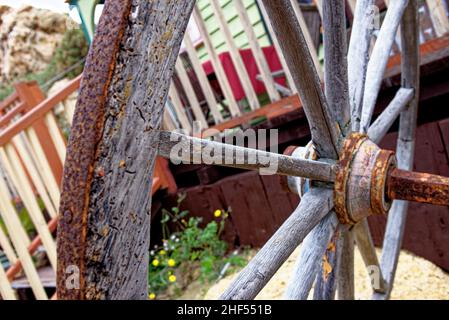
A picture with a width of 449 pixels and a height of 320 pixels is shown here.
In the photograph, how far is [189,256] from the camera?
10.6 ft

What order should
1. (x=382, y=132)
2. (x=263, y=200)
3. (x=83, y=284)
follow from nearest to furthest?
→ (x=83, y=284), (x=382, y=132), (x=263, y=200)

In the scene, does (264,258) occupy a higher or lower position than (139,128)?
lower

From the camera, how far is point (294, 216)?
994 millimetres

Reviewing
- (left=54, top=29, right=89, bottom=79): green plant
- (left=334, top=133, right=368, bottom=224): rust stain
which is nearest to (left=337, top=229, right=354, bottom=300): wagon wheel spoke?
(left=334, top=133, right=368, bottom=224): rust stain

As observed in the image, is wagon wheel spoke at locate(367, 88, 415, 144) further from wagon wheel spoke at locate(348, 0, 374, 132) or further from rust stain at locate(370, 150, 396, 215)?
rust stain at locate(370, 150, 396, 215)

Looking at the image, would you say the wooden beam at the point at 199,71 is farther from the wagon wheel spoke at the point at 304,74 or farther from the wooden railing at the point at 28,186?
the wagon wheel spoke at the point at 304,74

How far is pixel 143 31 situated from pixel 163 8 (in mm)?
54

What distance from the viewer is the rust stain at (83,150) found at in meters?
0.54

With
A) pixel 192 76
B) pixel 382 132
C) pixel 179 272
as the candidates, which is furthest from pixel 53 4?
pixel 192 76

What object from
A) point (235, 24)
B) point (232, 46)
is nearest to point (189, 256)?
point (232, 46)

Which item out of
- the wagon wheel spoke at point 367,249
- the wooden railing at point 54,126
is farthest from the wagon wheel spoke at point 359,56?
the wooden railing at point 54,126

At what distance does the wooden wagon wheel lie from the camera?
1.81 ft

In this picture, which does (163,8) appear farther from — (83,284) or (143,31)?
(83,284)

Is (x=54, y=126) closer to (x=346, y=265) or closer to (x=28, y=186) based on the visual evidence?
(x=28, y=186)
